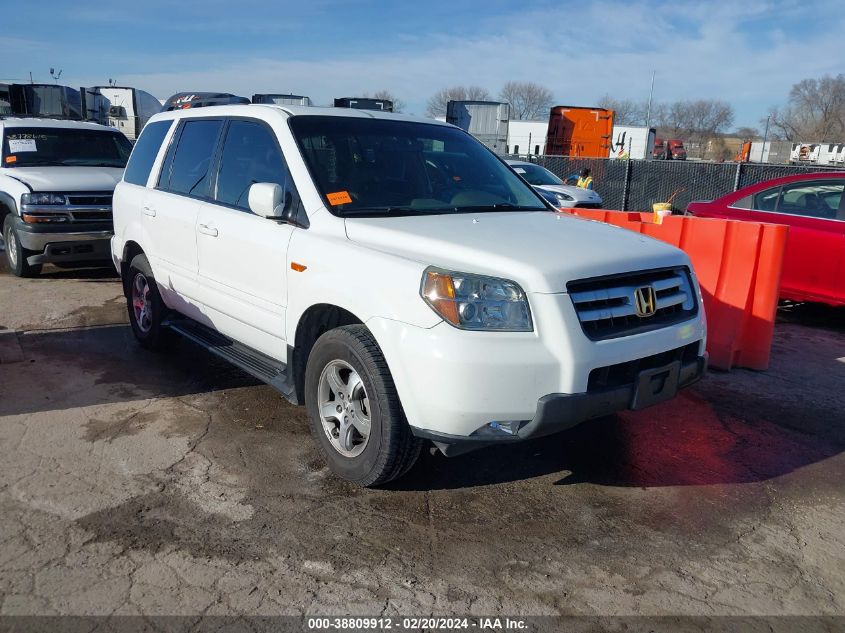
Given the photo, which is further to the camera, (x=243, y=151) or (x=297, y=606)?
(x=243, y=151)

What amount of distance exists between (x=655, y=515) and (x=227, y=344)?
298 cm

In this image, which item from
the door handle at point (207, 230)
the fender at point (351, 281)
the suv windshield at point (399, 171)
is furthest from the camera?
the door handle at point (207, 230)

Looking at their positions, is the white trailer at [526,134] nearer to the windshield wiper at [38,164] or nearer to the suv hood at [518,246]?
the windshield wiper at [38,164]

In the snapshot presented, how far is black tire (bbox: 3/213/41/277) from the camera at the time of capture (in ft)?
29.6

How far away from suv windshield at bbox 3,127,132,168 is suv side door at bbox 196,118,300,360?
604cm

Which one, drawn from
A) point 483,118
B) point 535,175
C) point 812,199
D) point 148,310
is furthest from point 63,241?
point 483,118

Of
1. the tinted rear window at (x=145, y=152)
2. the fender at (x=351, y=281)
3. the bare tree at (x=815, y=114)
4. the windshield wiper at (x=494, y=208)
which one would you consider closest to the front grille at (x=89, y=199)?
the tinted rear window at (x=145, y=152)

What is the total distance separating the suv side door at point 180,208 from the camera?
510cm

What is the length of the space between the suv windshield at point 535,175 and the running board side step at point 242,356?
35.2ft

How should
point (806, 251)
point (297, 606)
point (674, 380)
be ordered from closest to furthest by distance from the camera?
point (297, 606), point (674, 380), point (806, 251)

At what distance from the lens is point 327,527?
346cm

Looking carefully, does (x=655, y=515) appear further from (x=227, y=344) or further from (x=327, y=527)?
(x=227, y=344)

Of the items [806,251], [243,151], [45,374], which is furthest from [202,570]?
[806,251]

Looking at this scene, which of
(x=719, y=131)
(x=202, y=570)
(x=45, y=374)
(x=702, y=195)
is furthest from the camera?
(x=719, y=131)
